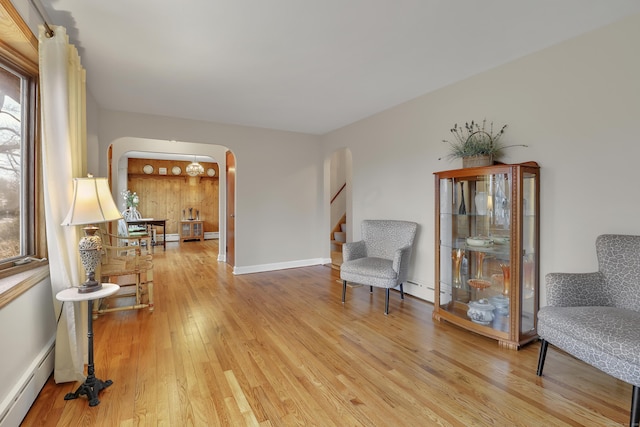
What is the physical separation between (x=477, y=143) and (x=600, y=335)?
179 centimetres

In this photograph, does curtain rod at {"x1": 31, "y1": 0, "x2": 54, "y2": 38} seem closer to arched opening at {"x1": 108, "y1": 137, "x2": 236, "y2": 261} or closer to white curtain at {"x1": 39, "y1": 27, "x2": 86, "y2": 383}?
white curtain at {"x1": 39, "y1": 27, "x2": 86, "y2": 383}

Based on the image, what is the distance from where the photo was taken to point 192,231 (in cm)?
933

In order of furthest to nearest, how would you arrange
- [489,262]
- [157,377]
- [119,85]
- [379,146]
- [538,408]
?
[379,146] → [119,85] → [489,262] → [157,377] → [538,408]

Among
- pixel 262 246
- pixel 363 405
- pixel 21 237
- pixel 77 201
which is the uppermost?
pixel 77 201

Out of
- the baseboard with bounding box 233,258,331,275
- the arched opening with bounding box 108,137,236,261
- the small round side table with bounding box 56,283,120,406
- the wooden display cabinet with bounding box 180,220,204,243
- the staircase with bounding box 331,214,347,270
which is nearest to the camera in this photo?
the small round side table with bounding box 56,283,120,406

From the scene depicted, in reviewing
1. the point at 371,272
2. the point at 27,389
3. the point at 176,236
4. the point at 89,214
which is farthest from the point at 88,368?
the point at 176,236

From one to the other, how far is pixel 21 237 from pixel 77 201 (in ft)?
2.11

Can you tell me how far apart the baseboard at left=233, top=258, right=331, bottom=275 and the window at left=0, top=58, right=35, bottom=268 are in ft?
10.1

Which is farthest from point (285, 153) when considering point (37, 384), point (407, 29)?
point (37, 384)

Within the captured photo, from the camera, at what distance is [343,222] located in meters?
Result: 6.71

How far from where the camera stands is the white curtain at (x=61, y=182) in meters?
1.90

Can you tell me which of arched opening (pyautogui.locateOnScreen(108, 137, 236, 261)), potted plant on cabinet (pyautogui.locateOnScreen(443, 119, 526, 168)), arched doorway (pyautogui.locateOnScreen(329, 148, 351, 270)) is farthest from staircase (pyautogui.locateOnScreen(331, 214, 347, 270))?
potted plant on cabinet (pyautogui.locateOnScreen(443, 119, 526, 168))

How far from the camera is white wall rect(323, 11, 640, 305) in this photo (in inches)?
84.7

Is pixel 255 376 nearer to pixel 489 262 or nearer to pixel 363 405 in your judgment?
pixel 363 405
